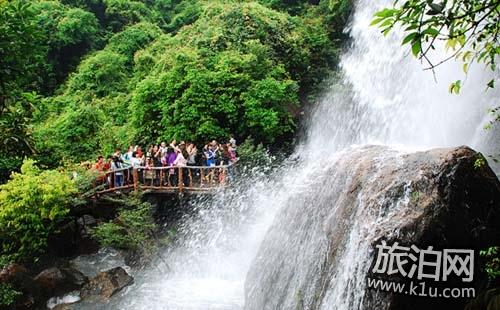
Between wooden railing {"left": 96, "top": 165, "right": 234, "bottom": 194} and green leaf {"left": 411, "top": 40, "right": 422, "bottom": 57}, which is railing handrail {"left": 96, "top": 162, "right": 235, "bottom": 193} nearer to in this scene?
wooden railing {"left": 96, "top": 165, "right": 234, "bottom": 194}

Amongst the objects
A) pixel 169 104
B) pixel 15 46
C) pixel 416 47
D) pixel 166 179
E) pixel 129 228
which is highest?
pixel 169 104

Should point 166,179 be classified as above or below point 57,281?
above

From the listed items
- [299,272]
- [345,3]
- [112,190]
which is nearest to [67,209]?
[112,190]

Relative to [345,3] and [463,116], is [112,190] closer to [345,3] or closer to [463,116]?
[463,116]

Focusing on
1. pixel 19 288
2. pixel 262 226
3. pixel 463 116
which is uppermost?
pixel 463 116

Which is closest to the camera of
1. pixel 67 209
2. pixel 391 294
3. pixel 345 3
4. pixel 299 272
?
pixel 391 294

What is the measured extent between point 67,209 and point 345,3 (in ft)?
42.5

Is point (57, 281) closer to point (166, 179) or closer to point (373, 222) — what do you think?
point (166, 179)

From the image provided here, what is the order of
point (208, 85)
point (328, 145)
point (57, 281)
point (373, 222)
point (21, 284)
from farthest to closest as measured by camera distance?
1. point (328, 145)
2. point (208, 85)
3. point (57, 281)
4. point (21, 284)
5. point (373, 222)

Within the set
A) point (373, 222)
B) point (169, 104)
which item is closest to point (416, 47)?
point (373, 222)

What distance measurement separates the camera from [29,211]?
1107cm

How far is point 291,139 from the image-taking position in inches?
627

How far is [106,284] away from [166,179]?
3.43 m

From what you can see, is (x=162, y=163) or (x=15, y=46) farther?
(x=162, y=163)
